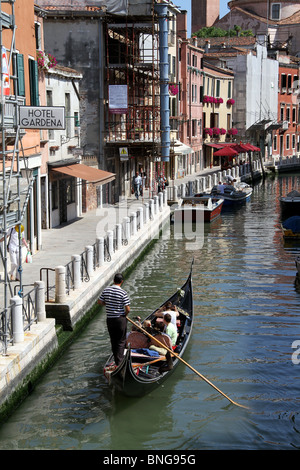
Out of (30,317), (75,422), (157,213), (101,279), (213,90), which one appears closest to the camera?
(75,422)

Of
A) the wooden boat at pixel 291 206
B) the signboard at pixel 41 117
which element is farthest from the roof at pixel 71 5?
the signboard at pixel 41 117

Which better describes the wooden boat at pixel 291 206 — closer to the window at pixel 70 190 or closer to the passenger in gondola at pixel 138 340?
the window at pixel 70 190

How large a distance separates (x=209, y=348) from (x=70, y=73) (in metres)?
14.5

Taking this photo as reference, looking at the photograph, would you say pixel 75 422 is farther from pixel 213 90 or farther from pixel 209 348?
pixel 213 90

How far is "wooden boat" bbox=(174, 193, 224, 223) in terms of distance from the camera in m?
30.7

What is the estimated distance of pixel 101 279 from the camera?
57.0 ft

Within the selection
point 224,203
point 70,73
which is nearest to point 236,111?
point 224,203

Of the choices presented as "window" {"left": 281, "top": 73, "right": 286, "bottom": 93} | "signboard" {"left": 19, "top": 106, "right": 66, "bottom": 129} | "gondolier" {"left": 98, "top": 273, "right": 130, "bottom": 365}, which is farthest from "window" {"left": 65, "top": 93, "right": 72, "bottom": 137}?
"window" {"left": 281, "top": 73, "right": 286, "bottom": 93}

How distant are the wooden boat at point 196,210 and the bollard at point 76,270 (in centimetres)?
1516

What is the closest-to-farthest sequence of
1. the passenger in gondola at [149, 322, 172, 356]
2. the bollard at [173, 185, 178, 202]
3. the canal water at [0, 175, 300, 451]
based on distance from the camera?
the canal water at [0, 175, 300, 451] → the passenger in gondola at [149, 322, 172, 356] → the bollard at [173, 185, 178, 202]

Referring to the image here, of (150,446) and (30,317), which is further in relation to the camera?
(30,317)

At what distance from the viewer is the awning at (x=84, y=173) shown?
24516 millimetres

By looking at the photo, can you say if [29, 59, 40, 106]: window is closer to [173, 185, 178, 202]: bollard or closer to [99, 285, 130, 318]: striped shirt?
[99, 285, 130, 318]: striped shirt

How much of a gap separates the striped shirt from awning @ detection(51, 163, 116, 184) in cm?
1288
